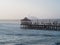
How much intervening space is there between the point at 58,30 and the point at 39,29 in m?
6.76

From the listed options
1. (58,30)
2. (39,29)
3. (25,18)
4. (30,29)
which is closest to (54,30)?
(58,30)

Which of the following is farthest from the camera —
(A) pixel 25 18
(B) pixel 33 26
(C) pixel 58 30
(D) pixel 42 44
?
(A) pixel 25 18

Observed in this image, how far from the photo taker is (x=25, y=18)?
74688 mm

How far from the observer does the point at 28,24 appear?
57719mm

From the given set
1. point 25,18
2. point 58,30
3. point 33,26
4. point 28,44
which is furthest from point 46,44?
point 25,18

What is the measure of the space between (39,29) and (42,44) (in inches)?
1130

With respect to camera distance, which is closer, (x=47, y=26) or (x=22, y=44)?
(x=22, y=44)

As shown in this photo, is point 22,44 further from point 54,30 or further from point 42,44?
point 54,30

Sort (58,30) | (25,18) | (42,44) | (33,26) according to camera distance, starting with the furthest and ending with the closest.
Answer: (25,18)
(33,26)
(58,30)
(42,44)

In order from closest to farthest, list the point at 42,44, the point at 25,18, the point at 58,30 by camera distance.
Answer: the point at 42,44 → the point at 58,30 → the point at 25,18

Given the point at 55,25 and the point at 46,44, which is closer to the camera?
the point at 46,44

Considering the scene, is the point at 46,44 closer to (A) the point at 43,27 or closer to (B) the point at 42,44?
(B) the point at 42,44

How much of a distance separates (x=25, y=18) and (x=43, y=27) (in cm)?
2275

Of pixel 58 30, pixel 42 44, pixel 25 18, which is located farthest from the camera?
pixel 25 18
